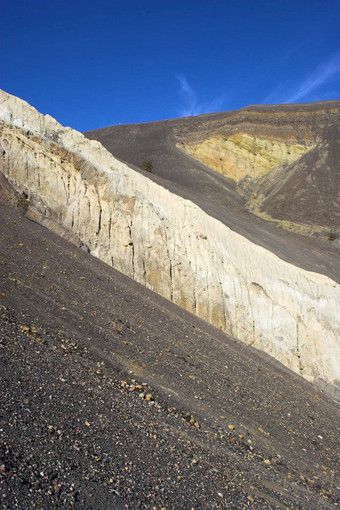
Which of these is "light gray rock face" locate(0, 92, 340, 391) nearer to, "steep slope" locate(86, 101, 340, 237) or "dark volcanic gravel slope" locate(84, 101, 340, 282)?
"dark volcanic gravel slope" locate(84, 101, 340, 282)

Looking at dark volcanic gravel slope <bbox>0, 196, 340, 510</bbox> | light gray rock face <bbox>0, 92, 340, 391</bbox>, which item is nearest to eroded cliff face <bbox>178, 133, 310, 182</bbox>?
light gray rock face <bbox>0, 92, 340, 391</bbox>

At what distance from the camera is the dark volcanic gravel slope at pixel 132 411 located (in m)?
3.60

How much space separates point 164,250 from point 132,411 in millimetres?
9849

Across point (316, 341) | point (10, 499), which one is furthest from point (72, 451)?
point (316, 341)

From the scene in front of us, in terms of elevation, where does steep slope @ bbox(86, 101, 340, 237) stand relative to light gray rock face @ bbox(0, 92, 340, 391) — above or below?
above

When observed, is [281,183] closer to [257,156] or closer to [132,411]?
[257,156]

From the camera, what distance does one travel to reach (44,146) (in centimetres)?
1558

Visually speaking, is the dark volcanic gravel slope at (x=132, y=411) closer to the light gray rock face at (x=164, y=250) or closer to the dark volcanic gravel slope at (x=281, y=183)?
the light gray rock face at (x=164, y=250)

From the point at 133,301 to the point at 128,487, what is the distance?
7.23m

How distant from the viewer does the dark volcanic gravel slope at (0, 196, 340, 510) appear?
360 centimetres

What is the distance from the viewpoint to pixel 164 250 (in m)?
14.7

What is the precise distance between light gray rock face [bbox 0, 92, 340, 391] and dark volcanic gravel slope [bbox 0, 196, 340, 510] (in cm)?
322

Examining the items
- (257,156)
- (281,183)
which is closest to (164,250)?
(281,183)

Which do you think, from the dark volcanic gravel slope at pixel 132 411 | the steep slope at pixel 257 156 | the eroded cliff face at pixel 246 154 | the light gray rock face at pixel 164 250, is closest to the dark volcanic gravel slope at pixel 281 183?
the steep slope at pixel 257 156
